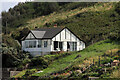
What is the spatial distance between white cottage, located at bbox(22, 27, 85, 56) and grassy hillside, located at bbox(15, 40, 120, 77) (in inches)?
209

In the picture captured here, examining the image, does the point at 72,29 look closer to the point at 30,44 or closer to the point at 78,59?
the point at 30,44

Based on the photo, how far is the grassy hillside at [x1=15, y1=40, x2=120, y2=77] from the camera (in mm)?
31141

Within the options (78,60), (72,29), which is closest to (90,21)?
(72,29)

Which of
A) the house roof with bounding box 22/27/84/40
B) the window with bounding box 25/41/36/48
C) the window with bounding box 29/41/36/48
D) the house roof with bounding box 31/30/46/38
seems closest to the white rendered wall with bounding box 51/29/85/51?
the house roof with bounding box 22/27/84/40

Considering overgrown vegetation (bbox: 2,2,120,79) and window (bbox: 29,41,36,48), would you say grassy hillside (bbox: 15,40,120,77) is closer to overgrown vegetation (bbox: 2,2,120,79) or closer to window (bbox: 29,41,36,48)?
overgrown vegetation (bbox: 2,2,120,79)

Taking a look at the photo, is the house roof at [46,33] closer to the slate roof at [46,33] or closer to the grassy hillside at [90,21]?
the slate roof at [46,33]

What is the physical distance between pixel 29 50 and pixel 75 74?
16740 millimetres

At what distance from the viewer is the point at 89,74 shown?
87.2 feet

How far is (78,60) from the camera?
3353 cm

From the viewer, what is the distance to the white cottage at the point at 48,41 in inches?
1667

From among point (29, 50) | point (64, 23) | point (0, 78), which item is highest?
point (64, 23)

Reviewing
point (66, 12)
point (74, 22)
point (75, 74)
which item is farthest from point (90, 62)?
point (66, 12)

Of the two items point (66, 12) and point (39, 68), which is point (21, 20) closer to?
point (66, 12)

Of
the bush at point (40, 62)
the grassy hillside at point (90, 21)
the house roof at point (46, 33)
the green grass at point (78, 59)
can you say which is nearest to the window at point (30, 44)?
the house roof at point (46, 33)
